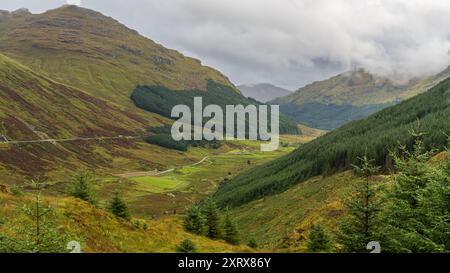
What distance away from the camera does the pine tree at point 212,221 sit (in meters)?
51.2

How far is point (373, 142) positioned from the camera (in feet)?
496

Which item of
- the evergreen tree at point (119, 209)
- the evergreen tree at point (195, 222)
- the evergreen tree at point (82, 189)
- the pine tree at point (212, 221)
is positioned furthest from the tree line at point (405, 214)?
the evergreen tree at point (82, 189)

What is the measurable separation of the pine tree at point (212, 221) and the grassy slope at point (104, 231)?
427 cm

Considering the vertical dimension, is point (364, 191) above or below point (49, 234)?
above

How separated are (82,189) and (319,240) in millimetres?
27881

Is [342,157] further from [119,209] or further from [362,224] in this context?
[362,224]

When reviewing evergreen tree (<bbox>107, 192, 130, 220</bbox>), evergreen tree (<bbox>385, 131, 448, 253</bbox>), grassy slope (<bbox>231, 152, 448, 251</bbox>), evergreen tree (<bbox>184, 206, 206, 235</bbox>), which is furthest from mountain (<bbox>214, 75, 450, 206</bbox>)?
evergreen tree (<bbox>385, 131, 448, 253</bbox>)

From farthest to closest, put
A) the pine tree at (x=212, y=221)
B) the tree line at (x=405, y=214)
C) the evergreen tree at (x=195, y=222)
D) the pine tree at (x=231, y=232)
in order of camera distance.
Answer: the pine tree at (x=231, y=232), the pine tree at (x=212, y=221), the evergreen tree at (x=195, y=222), the tree line at (x=405, y=214)

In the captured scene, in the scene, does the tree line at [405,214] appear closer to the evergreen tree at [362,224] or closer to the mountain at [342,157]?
the evergreen tree at [362,224]

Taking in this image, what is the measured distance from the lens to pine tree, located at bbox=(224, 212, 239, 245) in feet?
170
